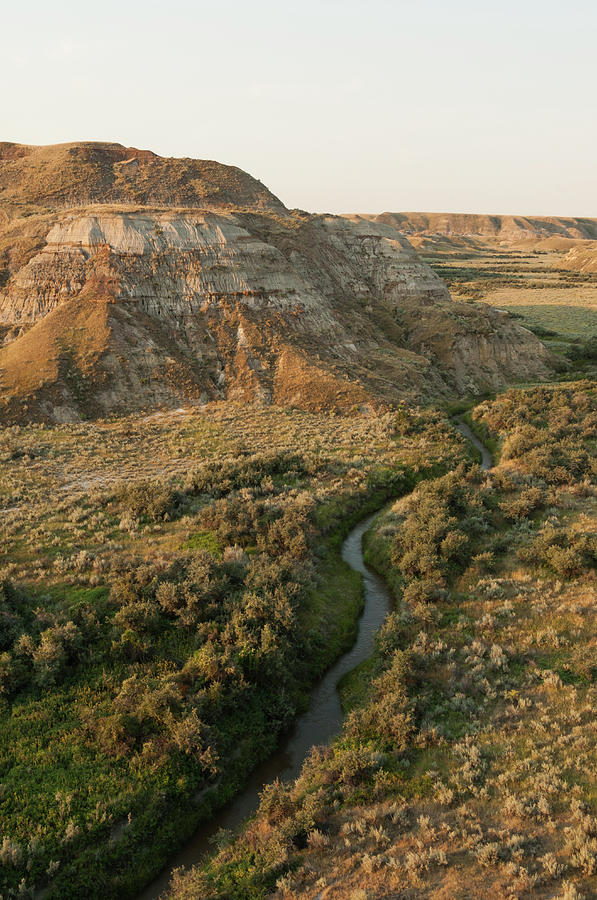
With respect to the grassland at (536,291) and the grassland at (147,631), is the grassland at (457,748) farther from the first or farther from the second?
the grassland at (536,291)

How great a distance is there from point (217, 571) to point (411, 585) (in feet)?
29.5

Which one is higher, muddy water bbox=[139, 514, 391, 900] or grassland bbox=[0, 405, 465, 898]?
A: grassland bbox=[0, 405, 465, 898]

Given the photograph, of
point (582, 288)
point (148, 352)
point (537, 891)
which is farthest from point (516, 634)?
point (582, 288)

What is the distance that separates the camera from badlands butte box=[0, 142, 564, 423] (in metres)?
50.4

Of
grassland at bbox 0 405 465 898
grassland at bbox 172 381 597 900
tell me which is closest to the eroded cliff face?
grassland at bbox 0 405 465 898

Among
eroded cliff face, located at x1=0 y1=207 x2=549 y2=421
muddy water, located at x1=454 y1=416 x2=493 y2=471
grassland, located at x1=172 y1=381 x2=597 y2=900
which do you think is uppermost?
eroded cliff face, located at x1=0 y1=207 x2=549 y2=421

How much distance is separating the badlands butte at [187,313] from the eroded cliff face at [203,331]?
166mm

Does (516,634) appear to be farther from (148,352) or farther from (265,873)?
(148,352)

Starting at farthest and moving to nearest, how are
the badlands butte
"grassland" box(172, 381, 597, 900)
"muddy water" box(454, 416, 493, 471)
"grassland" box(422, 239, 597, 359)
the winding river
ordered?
"grassland" box(422, 239, 597, 359), the badlands butte, "muddy water" box(454, 416, 493, 471), the winding river, "grassland" box(172, 381, 597, 900)

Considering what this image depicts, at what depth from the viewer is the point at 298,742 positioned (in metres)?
18.5

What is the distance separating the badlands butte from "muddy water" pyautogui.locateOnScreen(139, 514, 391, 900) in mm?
28968

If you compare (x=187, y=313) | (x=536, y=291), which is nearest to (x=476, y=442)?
(x=187, y=313)

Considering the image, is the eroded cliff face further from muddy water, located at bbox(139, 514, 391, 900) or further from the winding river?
muddy water, located at bbox(139, 514, 391, 900)

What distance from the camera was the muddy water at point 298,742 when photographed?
1505cm
